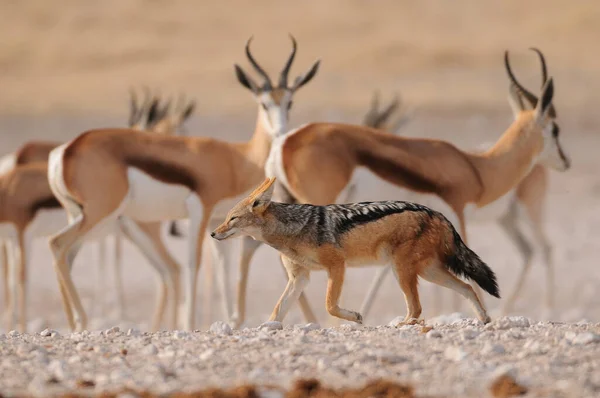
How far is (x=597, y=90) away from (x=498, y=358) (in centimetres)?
4588

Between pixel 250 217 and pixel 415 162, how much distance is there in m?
3.88

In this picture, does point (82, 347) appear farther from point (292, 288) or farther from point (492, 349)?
point (492, 349)

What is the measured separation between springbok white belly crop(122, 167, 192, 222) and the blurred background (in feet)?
10.2

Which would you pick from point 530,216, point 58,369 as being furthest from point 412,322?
point 530,216

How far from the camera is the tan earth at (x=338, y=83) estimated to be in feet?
58.4

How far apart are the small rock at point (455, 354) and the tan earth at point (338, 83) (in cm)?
19

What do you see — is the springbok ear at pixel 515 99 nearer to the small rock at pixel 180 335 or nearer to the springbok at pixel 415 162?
the springbok at pixel 415 162

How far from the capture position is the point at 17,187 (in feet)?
48.7

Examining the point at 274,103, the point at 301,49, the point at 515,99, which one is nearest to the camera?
the point at 515,99

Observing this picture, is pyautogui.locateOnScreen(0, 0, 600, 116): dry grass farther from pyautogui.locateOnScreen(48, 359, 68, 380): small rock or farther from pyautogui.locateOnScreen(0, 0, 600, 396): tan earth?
pyautogui.locateOnScreen(48, 359, 68, 380): small rock

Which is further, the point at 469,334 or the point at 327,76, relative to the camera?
the point at 327,76

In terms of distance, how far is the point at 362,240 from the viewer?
857 centimetres

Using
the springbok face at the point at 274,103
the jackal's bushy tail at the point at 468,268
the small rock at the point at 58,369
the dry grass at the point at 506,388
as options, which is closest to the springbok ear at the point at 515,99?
the springbok face at the point at 274,103

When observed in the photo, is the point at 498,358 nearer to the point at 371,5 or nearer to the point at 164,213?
the point at 164,213
